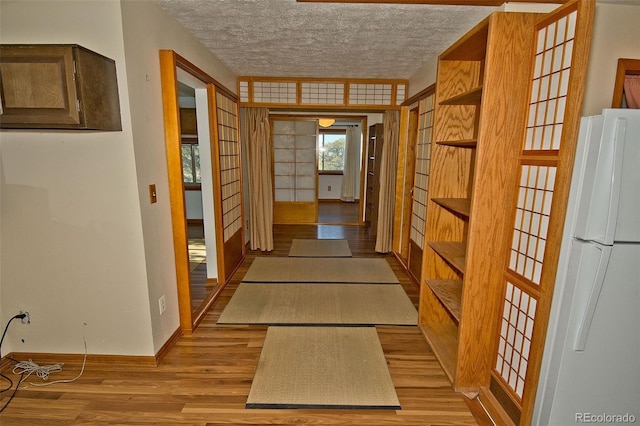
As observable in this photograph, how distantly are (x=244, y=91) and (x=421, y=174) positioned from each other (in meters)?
2.60

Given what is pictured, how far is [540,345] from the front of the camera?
1432 mm

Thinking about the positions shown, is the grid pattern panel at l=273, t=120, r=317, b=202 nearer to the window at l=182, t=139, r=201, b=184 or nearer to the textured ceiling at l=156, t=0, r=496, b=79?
the window at l=182, t=139, r=201, b=184

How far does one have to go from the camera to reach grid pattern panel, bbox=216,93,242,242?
3.46 meters

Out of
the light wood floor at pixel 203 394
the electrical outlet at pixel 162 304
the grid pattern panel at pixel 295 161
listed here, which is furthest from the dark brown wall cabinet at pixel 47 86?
the grid pattern panel at pixel 295 161

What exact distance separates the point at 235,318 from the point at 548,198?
2.45 m

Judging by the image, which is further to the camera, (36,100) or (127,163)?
(127,163)

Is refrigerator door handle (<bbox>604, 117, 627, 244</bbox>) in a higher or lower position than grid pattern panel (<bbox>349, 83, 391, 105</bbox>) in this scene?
lower

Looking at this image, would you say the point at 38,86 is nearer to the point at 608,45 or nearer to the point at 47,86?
the point at 47,86

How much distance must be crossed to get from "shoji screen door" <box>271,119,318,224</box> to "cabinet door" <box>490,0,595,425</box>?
490cm

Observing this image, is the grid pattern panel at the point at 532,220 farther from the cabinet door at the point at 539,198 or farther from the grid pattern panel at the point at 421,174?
the grid pattern panel at the point at 421,174

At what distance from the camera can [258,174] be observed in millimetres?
4691

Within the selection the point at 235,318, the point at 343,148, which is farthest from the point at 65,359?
the point at 343,148

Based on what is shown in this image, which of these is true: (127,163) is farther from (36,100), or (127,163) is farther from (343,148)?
(343,148)

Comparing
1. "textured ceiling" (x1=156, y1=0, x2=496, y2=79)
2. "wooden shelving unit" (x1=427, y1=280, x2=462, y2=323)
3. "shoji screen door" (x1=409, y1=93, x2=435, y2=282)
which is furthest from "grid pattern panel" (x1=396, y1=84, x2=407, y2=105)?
"wooden shelving unit" (x1=427, y1=280, x2=462, y2=323)
